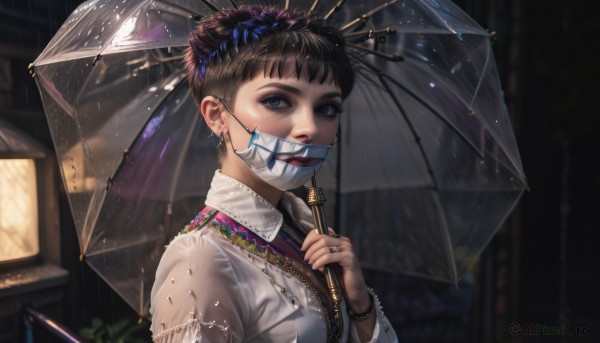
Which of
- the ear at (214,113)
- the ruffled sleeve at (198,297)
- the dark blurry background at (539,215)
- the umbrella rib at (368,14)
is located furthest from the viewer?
the dark blurry background at (539,215)

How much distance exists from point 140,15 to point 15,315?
49.2 inches

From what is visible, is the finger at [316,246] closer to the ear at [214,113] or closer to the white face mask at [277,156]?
the white face mask at [277,156]

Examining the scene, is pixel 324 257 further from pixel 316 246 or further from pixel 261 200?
pixel 261 200

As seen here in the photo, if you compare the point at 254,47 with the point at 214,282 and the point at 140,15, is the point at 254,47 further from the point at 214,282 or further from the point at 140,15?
the point at 214,282

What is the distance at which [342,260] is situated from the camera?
178 centimetres

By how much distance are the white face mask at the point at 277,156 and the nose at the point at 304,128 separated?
2 cm

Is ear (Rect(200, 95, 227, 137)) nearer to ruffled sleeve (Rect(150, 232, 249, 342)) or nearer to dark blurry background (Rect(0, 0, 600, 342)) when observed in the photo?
ruffled sleeve (Rect(150, 232, 249, 342))

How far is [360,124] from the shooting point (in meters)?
2.49

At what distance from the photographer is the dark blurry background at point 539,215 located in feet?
14.1

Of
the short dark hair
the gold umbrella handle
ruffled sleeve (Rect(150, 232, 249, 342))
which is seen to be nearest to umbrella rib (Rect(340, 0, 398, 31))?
the short dark hair

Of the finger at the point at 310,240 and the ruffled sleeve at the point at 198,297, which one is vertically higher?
the finger at the point at 310,240

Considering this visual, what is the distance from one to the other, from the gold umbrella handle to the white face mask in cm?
7

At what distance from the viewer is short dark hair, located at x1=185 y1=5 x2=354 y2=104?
171 centimetres

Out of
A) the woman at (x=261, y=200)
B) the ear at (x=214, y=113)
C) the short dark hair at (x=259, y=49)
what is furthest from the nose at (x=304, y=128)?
the ear at (x=214, y=113)
